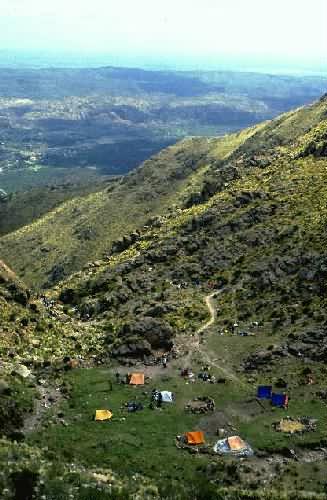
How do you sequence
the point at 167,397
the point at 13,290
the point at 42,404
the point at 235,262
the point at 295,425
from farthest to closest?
the point at 235,262 < the point at 13,290 < the point at 167,397 < the point at 42,404 < the point at 295,425

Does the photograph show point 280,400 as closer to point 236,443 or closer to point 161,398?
point 236,443

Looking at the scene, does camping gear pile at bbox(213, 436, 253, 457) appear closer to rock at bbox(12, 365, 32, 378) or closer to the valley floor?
the valley floor

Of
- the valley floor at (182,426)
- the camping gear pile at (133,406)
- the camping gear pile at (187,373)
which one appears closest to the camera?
the valley floor at (182,426)

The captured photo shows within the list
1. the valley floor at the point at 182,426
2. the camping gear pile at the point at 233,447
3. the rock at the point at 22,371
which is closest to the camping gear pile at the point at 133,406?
the valley floor at the point at 182,426

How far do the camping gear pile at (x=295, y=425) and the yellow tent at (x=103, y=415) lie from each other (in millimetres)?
16151

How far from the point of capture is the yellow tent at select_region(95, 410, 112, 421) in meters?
60.1

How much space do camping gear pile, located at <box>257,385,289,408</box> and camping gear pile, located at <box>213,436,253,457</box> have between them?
8.57 meters

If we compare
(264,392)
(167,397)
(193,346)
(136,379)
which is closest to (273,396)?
(264,392)

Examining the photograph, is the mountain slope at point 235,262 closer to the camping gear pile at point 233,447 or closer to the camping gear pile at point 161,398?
the camping gear pile at point 161,398

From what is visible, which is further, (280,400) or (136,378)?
(136,378)

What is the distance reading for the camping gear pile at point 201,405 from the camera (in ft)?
203

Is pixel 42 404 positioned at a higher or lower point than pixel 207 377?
higher

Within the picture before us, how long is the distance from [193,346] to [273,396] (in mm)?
18011

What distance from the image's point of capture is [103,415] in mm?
60531
